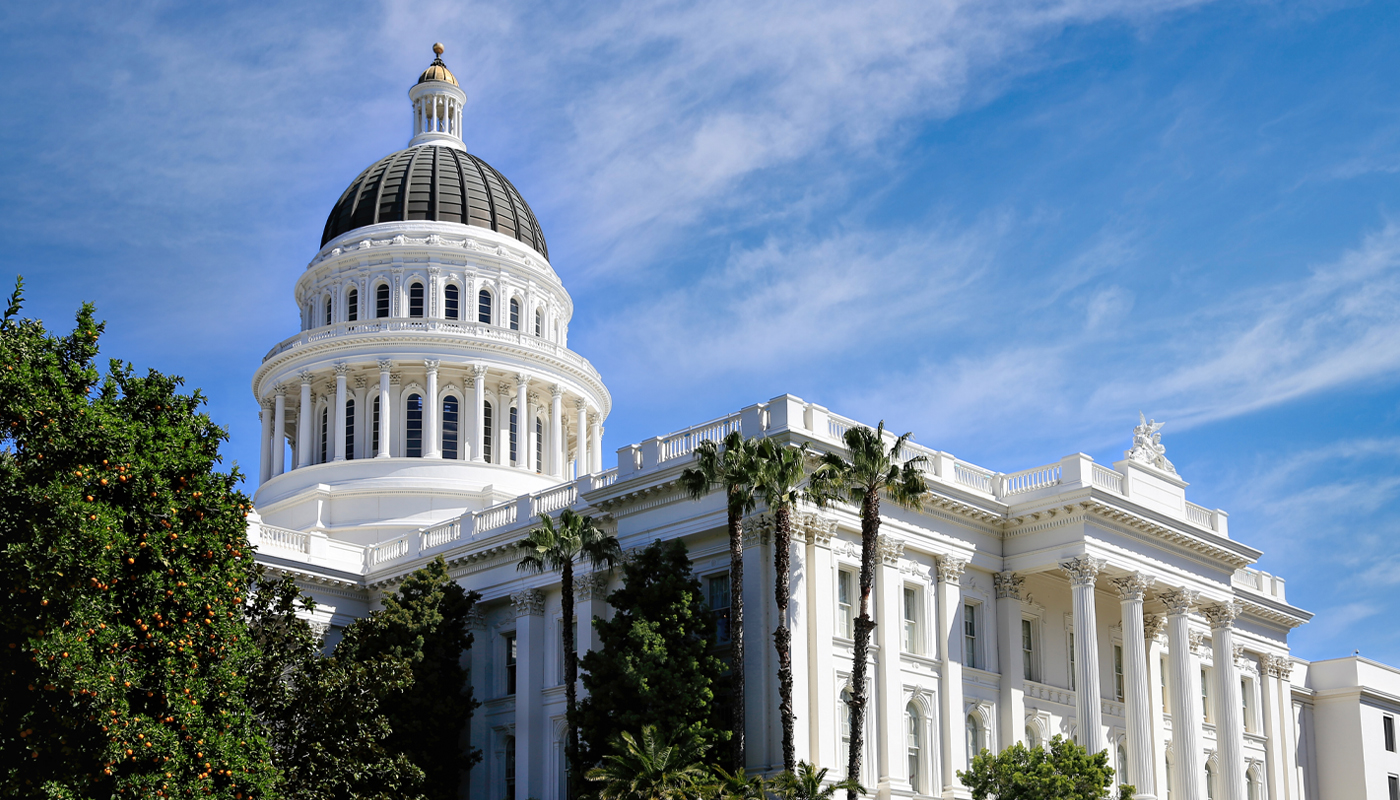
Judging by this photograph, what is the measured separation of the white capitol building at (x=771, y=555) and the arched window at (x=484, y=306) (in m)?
0.12

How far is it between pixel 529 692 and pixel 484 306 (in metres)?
27.3

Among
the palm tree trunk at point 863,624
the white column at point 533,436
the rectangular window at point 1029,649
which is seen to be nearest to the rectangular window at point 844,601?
the palm tree trunk at point 863,624

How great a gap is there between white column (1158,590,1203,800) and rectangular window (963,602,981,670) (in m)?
6.58

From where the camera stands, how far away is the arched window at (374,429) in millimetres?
68562

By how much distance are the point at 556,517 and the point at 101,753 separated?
21.6 m

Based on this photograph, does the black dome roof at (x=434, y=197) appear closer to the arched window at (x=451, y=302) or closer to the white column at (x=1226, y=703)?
the arched window at (x=451, y=302)

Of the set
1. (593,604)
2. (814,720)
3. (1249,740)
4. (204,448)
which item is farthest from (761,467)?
(1249,740)

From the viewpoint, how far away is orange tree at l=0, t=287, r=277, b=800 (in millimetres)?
29703

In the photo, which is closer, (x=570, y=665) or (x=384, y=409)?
(x=570, y=665)

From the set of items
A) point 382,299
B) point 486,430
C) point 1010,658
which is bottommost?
point 1010,658

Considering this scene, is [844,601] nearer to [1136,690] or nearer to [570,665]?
[570,665]

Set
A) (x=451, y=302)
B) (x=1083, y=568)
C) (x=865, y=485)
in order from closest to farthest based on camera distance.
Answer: (x=865, y=485)
(x=1083, y=568)
(x=451, y=302)

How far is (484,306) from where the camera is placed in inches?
2869

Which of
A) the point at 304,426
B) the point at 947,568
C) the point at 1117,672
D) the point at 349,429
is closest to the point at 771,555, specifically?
the point at 947,568
